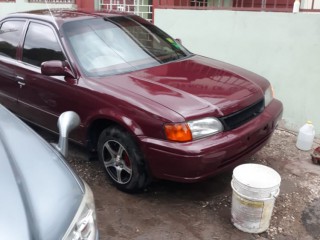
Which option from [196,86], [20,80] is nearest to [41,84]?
[20,80]

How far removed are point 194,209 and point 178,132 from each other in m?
0.81

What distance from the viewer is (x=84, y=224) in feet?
5.85

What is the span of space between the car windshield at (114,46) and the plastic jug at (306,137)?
168 centimetres

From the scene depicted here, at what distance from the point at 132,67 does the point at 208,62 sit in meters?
0.93

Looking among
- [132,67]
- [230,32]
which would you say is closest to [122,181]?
[132,67]

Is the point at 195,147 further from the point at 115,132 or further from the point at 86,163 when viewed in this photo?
the point at 86,163

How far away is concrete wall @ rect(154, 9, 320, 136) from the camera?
4.94 meters

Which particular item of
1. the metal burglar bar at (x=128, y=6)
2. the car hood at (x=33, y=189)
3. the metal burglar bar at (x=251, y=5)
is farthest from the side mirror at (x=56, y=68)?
the metal burglar bar at (x=128, y=6)

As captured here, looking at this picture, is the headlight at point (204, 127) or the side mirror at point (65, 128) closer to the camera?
the side mirror at point (65, 128)

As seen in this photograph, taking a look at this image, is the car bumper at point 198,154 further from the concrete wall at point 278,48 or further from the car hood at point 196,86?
the concrete wall at point 278,48

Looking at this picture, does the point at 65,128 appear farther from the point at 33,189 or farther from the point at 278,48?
the point at 278,48

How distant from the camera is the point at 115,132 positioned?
3.50 metres

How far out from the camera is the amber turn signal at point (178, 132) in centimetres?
307

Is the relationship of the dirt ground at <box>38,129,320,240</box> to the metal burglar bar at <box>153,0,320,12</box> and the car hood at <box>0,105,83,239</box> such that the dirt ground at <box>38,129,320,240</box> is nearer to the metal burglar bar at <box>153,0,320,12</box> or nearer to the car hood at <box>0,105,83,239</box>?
the car hood at <box>0,105,83,239</box>
